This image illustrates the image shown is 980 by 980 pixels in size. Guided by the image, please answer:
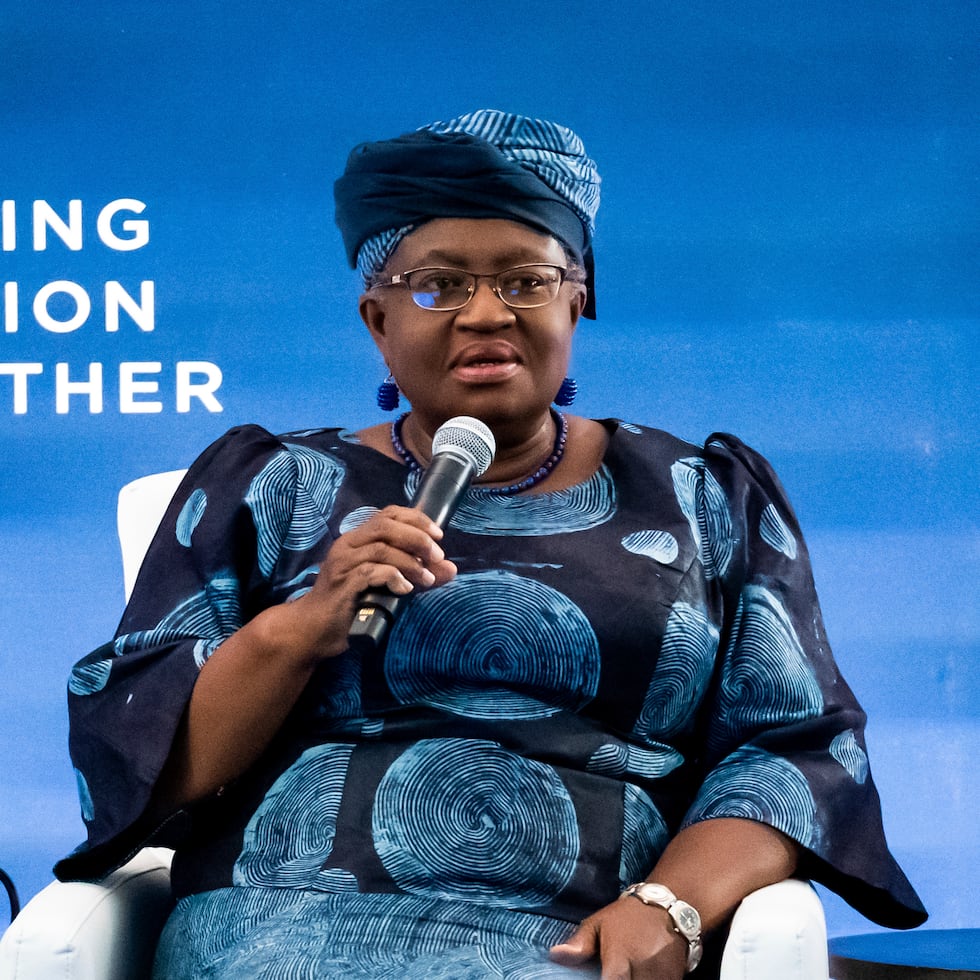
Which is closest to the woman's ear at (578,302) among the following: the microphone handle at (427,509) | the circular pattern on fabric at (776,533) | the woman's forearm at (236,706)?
the circular pattern on fabric at (776,533)

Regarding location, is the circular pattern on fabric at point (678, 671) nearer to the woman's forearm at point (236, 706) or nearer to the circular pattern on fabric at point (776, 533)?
the circular pattern on fabric at point (776, 533)

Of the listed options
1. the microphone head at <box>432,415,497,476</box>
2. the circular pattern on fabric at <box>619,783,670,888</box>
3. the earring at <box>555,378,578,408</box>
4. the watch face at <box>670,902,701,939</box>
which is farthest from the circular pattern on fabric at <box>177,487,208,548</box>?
the watch face at <box>670,902,701,939</box>

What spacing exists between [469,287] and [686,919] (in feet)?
2.59

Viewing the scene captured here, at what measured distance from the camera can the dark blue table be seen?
1.93 metres

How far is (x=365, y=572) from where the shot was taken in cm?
160

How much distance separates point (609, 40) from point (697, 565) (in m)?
1.46

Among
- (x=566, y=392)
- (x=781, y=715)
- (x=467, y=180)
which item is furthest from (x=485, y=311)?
(x=781, y=715)

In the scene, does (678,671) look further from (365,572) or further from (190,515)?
(190,515)

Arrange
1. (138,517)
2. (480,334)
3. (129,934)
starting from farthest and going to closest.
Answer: (138,517), (480,334), (129,934)

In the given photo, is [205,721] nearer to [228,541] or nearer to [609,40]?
[228,541]

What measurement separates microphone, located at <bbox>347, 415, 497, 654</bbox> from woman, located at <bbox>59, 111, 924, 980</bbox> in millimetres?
45

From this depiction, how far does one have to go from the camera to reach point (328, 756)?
1870 millimetres

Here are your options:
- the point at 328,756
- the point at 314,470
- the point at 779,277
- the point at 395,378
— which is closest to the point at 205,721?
the point at 328,756

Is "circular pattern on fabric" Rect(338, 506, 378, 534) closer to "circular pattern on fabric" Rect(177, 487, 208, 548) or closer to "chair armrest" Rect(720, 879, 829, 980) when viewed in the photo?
"circular pattern on fabric" Rect(177, 487, 208, 548)
